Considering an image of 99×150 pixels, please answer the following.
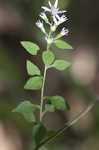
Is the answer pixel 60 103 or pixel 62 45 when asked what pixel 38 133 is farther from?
pixel 62 45

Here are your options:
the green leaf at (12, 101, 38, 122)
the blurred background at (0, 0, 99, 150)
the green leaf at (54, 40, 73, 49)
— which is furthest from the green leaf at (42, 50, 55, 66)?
the blurred background at (0, 0, 99, 150)

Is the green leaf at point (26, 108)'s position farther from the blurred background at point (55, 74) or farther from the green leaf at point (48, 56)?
the blurred background at point (55, 74)

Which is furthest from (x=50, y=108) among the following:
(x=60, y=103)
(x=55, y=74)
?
(x=55, y=74)

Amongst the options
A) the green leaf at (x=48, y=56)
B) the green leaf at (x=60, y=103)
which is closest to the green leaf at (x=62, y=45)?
the green leaf at (x=48, y=56)

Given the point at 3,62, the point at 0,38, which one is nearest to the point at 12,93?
the point at 3,62

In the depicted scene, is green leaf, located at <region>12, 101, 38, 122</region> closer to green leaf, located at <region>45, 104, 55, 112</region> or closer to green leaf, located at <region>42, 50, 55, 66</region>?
green leaf, located at <region>45, 104, 55, 112</region>

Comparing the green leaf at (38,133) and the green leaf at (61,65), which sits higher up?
the green leaf at (61,65)
